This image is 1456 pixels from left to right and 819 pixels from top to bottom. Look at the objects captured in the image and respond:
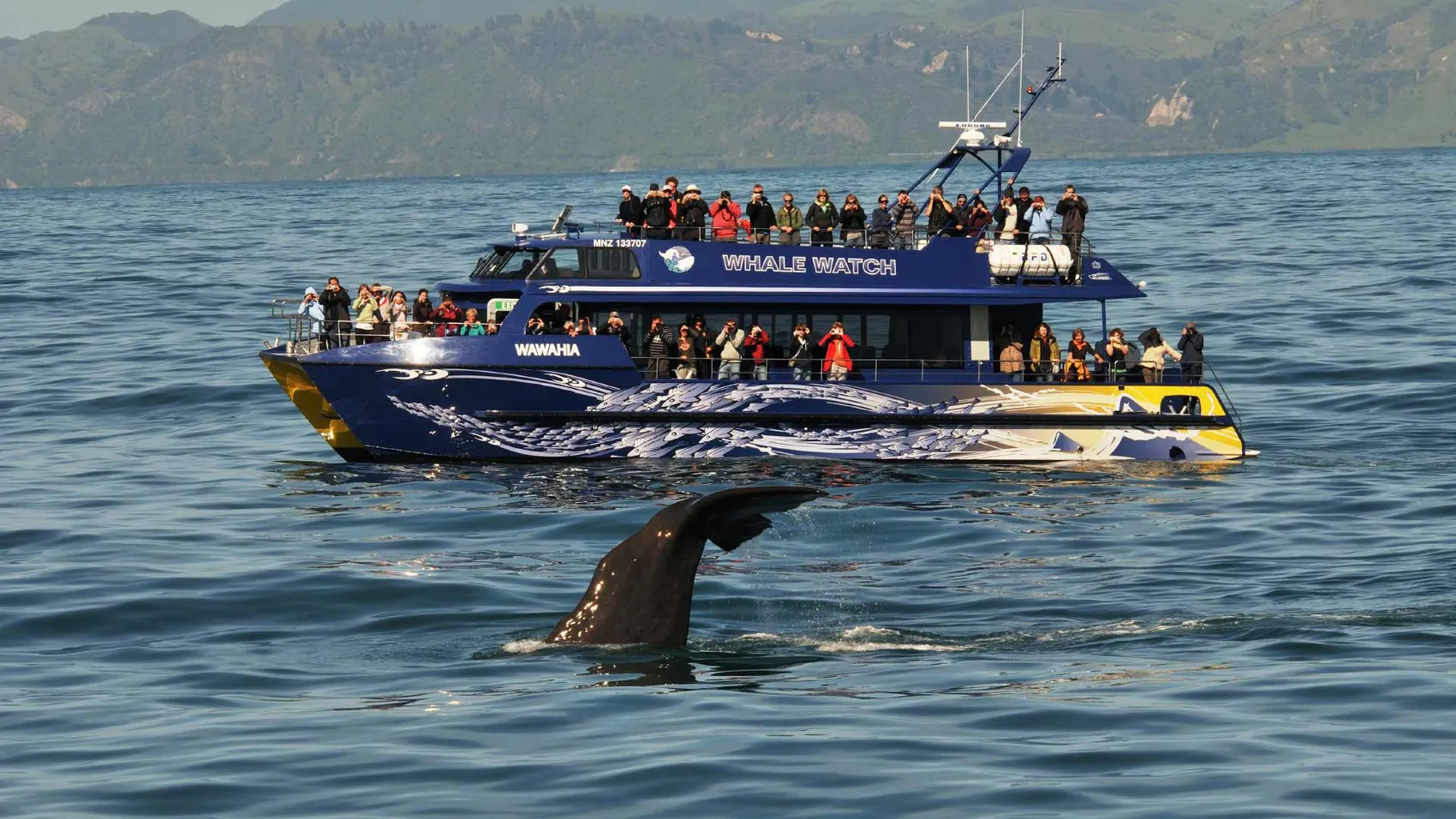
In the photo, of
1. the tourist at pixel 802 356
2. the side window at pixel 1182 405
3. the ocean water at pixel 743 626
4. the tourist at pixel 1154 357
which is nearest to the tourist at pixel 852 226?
the tourist at pixel 802 356

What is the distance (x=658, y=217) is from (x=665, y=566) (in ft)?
63.0

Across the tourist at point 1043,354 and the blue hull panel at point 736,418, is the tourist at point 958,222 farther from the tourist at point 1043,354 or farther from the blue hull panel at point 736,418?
the blue hull panel at point 736,418

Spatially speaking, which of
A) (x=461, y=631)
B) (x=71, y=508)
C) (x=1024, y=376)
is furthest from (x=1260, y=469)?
(x=71, y=508)

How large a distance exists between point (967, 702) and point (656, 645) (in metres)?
2.80

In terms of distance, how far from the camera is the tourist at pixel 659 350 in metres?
33.6

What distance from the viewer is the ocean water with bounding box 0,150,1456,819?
560 inches

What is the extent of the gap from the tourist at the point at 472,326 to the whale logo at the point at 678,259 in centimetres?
352

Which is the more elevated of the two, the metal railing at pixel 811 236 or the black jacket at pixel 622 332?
the metal railing at pixel 811 236

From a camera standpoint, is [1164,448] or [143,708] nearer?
[143,708]

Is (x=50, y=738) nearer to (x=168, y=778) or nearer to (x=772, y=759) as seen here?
(x=168, y=778)

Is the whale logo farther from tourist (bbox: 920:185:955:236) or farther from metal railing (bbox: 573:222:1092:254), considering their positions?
tourist (bbox: 920:185:955:236)

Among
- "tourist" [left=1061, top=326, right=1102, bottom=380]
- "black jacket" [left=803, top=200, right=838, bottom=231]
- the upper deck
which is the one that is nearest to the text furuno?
the upper deck

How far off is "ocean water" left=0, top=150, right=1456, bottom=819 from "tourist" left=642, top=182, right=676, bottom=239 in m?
4.48

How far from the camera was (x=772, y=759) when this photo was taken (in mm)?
14641
